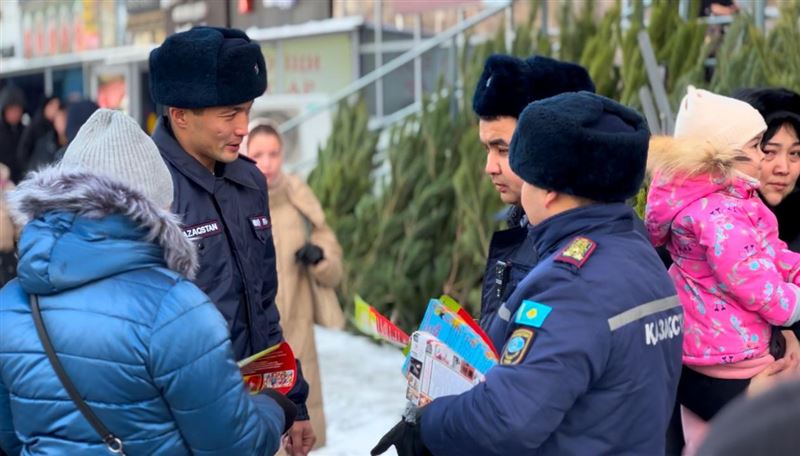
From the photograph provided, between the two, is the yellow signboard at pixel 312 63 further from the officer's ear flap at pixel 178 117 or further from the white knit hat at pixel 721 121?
the white knit hat at pixel 721 121

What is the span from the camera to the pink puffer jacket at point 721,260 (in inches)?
107

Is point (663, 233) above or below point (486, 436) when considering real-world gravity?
A: above

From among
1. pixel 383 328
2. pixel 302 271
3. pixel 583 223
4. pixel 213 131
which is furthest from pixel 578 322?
pixel 302 271

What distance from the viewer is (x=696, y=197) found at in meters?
2.79

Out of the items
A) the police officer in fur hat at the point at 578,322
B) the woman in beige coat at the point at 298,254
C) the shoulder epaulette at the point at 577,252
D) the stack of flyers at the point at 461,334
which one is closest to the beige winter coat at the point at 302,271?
the woman in beige coat at the point at 298,254

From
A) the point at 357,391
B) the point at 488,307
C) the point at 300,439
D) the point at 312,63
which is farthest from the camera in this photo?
the point at 312,63

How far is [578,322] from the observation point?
210 cm

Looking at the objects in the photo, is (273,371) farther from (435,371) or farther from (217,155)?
(217,155)

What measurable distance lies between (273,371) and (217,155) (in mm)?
680

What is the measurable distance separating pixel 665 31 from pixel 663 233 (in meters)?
3.51

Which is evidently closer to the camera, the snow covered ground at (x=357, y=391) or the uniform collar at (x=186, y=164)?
the uniform collar at (x=186, y=164)

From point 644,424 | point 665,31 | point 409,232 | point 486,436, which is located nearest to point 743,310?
point 644,424

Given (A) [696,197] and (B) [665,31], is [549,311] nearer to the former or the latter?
(A) [696,197]

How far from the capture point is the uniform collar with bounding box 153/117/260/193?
2926mm
